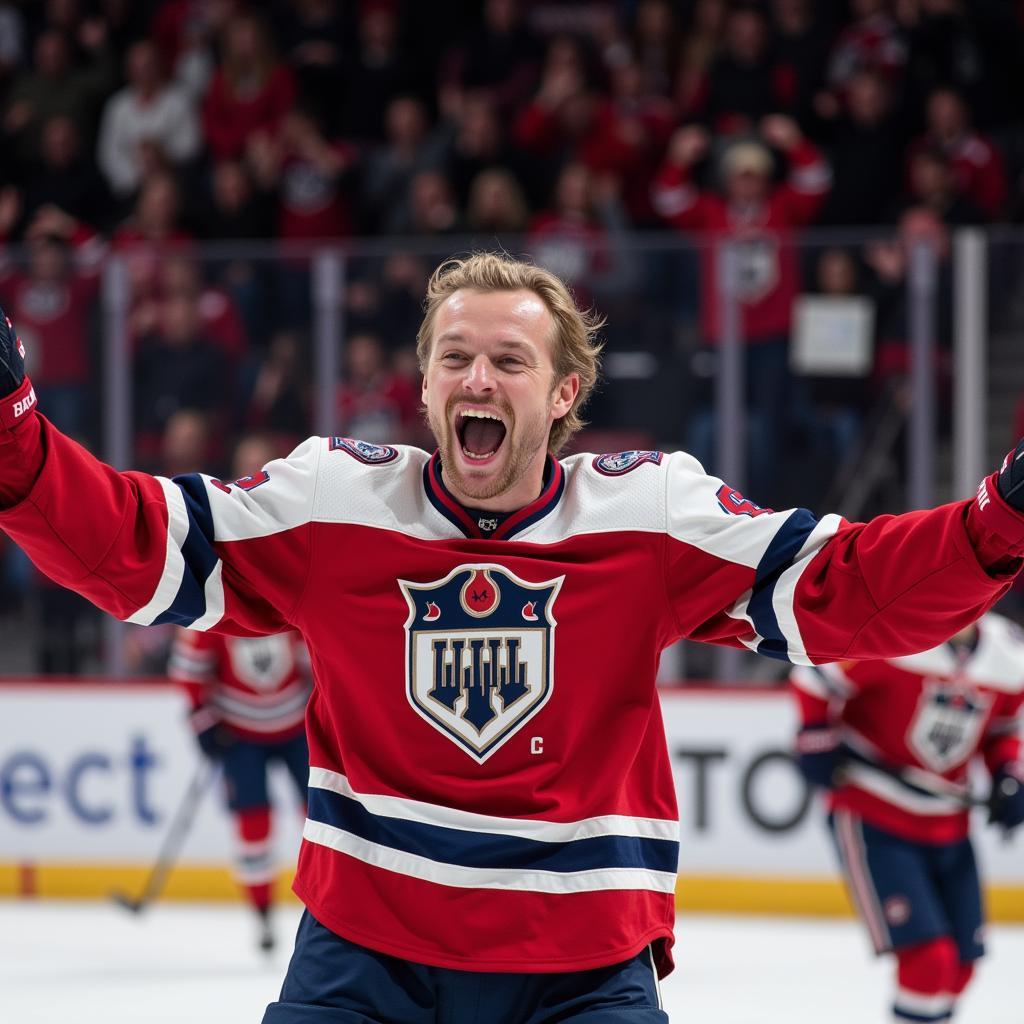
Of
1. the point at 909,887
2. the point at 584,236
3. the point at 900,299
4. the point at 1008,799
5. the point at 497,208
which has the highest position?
the point at 497,208

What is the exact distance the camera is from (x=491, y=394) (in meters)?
2.05

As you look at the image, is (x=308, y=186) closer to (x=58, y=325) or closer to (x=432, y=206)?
(x=432, y=206)

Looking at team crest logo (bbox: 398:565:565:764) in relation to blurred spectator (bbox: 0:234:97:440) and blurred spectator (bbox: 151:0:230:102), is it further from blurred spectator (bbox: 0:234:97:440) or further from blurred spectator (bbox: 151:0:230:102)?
blurred spectator (bbox: 151:0:230:102)

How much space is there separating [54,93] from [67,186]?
80cm

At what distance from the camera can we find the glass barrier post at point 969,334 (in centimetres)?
604

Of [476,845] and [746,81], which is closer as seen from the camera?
[476,845]

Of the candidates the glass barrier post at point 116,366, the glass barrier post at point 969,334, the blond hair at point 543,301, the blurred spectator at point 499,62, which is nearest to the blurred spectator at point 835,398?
the glass barrier post at point 969,334

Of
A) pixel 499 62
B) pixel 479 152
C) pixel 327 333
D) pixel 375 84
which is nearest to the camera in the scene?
pixel 327 333

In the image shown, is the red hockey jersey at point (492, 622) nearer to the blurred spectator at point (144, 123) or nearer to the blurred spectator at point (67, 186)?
the blurred spectator at point (67, 186)

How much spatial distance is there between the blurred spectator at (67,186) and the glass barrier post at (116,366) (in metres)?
1.79

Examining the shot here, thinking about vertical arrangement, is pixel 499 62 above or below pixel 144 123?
above

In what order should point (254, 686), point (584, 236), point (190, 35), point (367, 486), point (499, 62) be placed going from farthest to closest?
point (190, 35) < point (499, 62) < point (584, 236) < point (254, 686) < point (367, 486)

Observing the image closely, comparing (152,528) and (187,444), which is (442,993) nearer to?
(152,528)

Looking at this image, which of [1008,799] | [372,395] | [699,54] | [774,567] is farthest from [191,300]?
[774,567]
